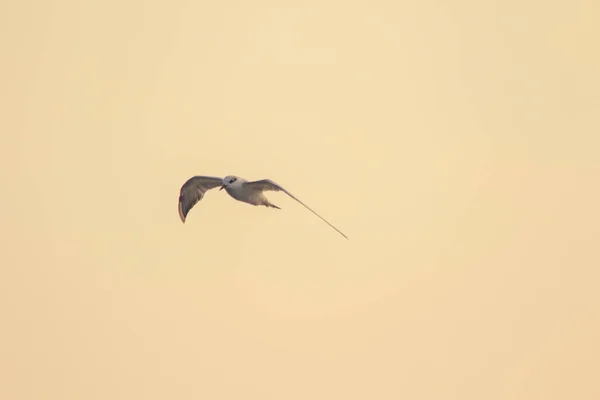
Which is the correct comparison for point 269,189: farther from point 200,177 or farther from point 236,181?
point 200,177

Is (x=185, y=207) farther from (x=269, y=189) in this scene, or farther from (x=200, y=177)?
(x=269, y=189)

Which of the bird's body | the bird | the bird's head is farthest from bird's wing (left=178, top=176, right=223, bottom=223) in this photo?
the bird's body

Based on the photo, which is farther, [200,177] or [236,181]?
[200,177]

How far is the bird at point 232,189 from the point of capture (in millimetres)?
19516

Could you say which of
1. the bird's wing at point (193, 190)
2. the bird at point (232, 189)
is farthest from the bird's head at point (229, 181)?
the bird's wing at point (193, 190)

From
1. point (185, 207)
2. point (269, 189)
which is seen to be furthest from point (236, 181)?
point (185, 207)

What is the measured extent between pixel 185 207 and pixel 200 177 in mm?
1520

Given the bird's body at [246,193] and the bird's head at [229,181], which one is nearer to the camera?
the bird's body at [246,193]

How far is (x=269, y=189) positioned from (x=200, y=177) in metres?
3.11

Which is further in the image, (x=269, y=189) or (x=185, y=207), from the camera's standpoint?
(x=185, y=207)

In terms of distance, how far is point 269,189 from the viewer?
19.5 meters

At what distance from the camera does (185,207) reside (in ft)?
75.7

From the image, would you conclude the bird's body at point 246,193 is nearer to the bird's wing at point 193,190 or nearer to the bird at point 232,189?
the bird at point 232,189

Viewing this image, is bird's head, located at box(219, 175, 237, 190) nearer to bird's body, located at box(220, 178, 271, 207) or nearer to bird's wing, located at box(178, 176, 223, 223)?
bird's body, located at box(220, 178, 271, 207)
